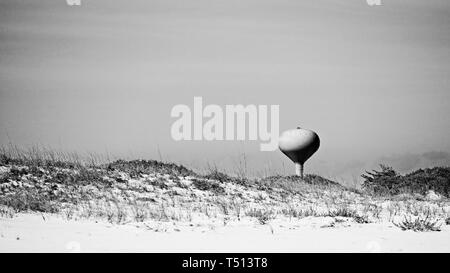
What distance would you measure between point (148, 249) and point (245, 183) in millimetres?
10936

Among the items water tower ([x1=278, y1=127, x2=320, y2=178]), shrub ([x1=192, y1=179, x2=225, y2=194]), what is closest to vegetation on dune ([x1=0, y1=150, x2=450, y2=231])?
shrub ([x1=192, y1=179, x2=225, y2=194])

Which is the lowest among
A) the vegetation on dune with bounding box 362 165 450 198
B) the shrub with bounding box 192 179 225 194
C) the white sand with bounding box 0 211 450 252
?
the vegetation on dune with bounding box 362 165 450 198

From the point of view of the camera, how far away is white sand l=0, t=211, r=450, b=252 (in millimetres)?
8891

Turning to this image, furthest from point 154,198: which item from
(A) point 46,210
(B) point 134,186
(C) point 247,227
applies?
(C) point 247,227

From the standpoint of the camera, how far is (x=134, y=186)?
55.7 ft

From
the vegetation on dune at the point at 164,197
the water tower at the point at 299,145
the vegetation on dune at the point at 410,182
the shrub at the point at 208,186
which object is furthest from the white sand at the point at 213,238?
the water tower at the point at 299,145

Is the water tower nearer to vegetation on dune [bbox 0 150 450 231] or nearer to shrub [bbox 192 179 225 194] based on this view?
vegetation on dune [bbox 0 150 450 231]

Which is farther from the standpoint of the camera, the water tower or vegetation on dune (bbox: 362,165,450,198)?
the water tower

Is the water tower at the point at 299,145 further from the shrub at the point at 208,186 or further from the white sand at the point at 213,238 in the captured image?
the white sand at the point at 213,238

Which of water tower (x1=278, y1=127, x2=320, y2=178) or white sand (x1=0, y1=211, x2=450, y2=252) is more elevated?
white sand (x1=0, y1=211, x2=450, y2=252)

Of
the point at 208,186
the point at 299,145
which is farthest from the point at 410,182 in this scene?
the point at 208,186

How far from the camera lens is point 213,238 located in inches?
386

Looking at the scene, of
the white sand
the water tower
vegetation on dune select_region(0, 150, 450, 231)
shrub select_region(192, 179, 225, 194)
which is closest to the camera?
the white sand

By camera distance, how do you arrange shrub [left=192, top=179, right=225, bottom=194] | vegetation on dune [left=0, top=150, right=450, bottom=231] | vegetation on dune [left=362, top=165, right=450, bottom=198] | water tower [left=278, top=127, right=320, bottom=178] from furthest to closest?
water tower [left=278, top=127, right=320, bottom=178], vegetation on dune [left=362, top=165, right=450, bottom=198], shrub [left=192, top=179, right=225, bottom=194], vegetation on dune [left=0, top=150, right=450, bottom=231]
